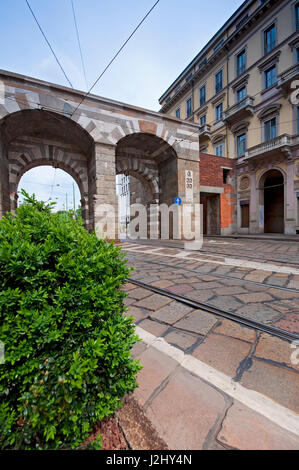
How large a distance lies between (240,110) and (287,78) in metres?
3.34

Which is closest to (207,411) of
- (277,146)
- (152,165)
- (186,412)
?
(186,412)

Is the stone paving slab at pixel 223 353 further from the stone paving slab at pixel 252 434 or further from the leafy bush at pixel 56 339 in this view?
the leafy bush at pixel 56 339

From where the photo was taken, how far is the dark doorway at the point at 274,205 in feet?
55.8

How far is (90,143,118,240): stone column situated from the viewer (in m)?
7.92

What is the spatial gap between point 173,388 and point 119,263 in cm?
79

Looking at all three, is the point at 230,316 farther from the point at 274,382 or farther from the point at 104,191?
the point at 104,191

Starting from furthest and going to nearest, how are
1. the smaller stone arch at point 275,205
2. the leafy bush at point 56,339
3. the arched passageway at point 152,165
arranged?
the smaller stone arch at point 275,205 → the arched passageway at point 152,165 → the leafy bush at point 56,339

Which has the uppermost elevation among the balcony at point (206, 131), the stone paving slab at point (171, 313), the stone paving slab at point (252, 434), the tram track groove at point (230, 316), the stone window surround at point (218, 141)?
the balcony at point (206, 131)

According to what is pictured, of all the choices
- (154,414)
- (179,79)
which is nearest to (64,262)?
(154,414)

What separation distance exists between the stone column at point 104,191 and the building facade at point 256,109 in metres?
6.91

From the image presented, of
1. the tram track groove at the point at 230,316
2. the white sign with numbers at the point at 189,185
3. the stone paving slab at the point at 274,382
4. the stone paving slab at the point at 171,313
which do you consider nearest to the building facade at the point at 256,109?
the white sign with numbers at the point at 189,185

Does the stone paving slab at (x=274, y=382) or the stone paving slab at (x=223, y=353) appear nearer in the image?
the stone paving slab at (x=274, y=382)

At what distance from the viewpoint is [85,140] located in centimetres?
825

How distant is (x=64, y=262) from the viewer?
94 centimetres
